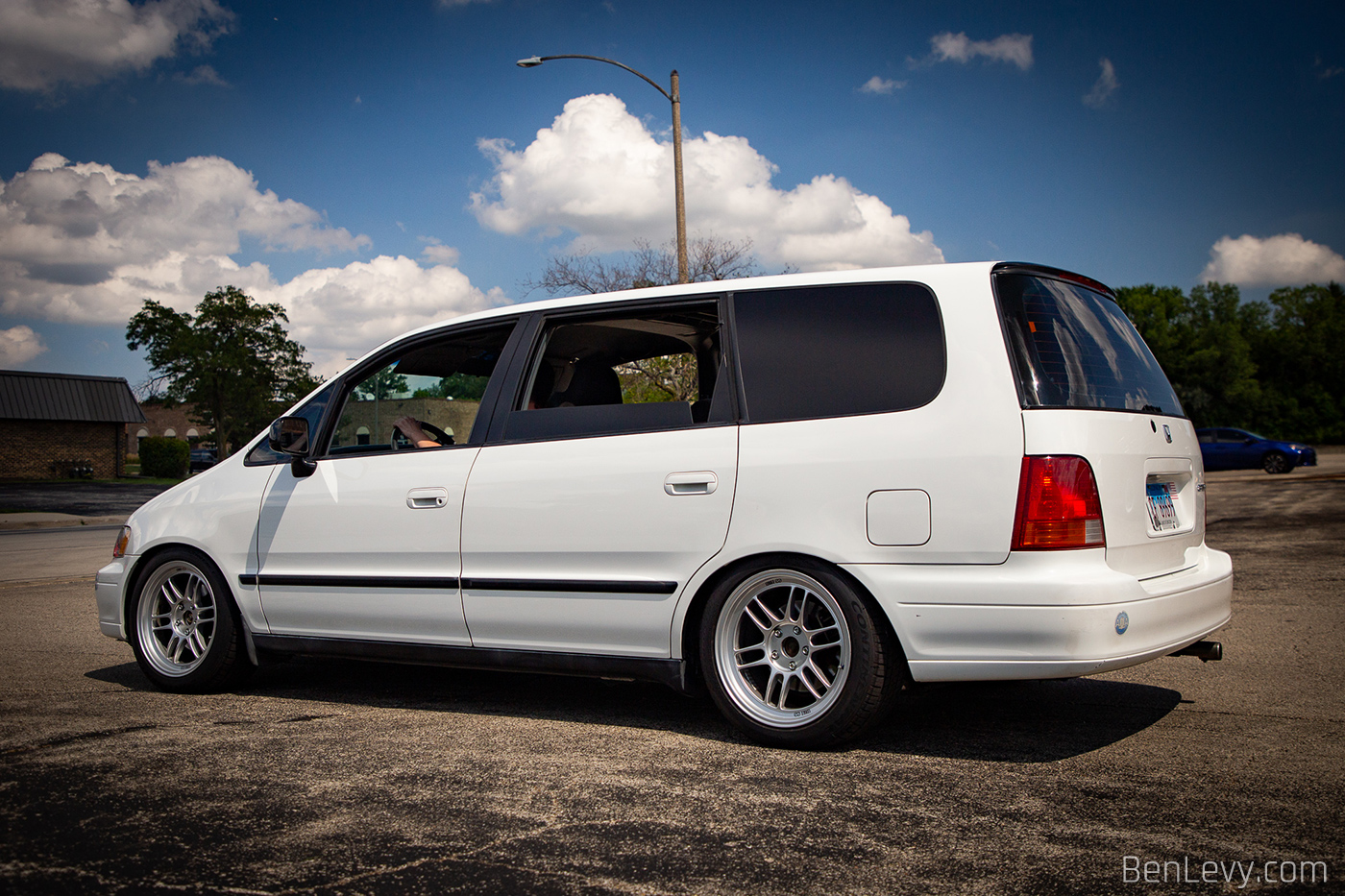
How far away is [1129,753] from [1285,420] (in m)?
64.7

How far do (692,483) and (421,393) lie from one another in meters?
1.77

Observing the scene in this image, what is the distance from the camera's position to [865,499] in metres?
3.47

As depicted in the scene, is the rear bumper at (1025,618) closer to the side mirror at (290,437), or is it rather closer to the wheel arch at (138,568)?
the side mirror at (290,437)

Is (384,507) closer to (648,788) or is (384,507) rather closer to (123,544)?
(123,544)

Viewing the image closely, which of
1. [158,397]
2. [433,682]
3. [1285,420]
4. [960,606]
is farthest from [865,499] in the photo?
[1285,420]

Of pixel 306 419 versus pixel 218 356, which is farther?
pixel 218 356

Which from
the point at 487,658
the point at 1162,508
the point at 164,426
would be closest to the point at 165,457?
the point at 164,426

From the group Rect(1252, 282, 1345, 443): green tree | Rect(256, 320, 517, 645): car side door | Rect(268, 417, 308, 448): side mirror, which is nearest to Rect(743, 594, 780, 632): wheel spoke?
Rect(256, 320, 517, 645): car side door

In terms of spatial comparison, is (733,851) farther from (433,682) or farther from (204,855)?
(433,682)

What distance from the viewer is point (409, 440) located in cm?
468

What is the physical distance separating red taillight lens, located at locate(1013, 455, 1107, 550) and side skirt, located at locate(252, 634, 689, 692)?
1.41 m

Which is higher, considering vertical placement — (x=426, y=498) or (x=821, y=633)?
(x=426, y=498)

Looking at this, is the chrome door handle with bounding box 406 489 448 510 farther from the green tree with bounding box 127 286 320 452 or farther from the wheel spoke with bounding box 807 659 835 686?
the green tree with bounding box 127 286 320 452

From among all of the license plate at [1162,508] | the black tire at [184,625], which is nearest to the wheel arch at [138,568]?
the black tire at [184,625]
